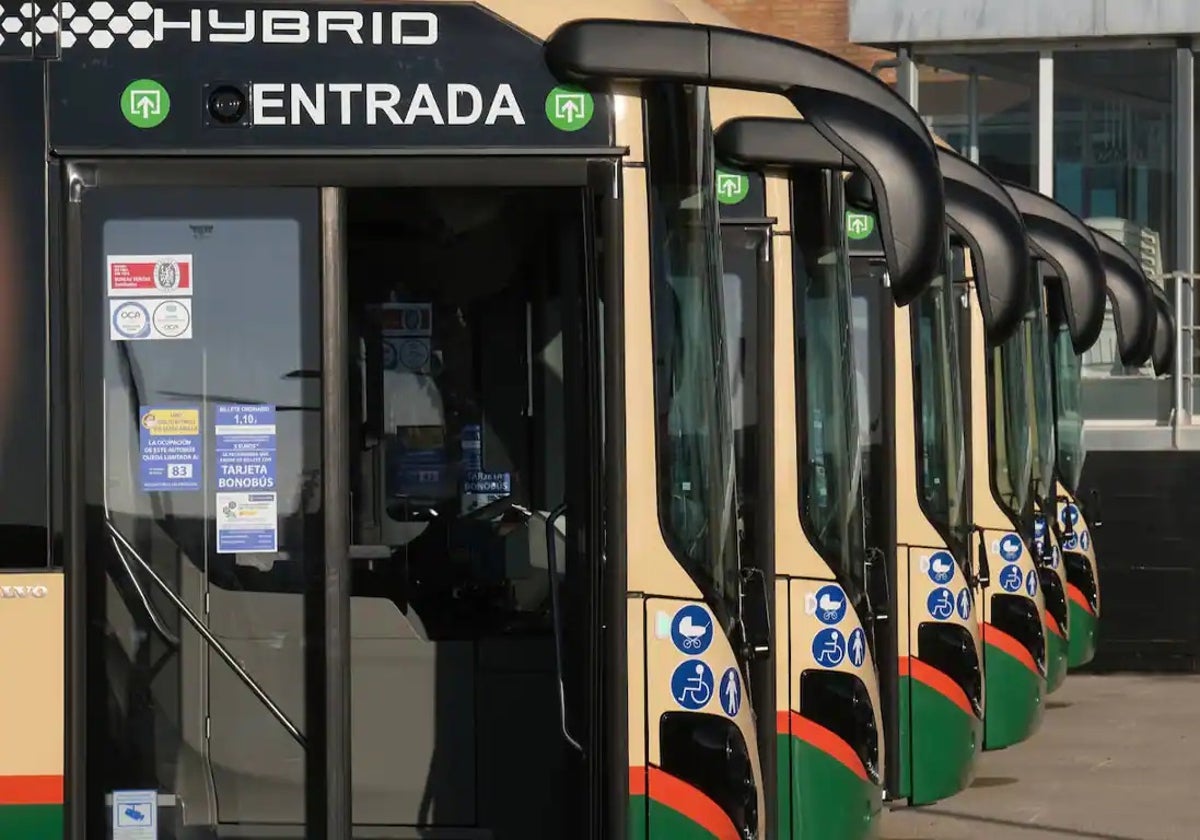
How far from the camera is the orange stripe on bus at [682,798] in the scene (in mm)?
5527

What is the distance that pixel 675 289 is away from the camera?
5621 millimetres

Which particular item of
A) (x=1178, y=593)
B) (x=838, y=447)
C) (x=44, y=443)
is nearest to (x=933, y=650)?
(x=838, y=447)

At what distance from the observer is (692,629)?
220 inches

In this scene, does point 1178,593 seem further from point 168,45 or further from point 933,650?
point 168,45

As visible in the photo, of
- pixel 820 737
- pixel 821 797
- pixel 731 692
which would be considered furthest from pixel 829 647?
pixel 731 692

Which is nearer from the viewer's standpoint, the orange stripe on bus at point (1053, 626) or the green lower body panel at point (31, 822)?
the green lower body panel at point (31, 822)

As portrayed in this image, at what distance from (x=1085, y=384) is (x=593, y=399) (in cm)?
1261

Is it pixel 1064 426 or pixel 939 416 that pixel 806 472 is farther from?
pixel 1064 426

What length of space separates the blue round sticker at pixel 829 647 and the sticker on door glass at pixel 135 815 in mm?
2787

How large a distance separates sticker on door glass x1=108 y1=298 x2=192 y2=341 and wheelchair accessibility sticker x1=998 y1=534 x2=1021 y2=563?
6.48 metres

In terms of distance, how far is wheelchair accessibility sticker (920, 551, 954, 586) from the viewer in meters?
9.39

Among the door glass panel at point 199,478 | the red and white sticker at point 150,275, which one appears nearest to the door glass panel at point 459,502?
the door glass panel at point 199,478

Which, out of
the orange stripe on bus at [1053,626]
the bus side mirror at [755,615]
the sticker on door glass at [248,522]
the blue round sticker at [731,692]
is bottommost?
the orange stripe on bus at [1053,626]

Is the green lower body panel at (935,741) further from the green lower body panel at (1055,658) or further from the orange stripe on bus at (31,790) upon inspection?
the orange stripe on bus at (31,790)
